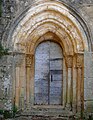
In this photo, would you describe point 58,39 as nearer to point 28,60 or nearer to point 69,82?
point 28,60

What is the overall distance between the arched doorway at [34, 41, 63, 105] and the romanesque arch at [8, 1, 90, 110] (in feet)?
0.53

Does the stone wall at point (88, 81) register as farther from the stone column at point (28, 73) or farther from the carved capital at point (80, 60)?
the stone column at point (28, 73)

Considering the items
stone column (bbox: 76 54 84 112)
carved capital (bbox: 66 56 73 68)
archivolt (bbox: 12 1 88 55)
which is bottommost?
stone column (bbox: 76 54 84 112)

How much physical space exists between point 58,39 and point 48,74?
3.41ft

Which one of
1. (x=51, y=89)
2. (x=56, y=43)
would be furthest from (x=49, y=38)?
(x=51, y=89)

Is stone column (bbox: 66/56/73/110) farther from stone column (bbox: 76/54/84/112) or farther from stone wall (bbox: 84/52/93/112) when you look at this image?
stone wall (bbox: 84/52/93/112)

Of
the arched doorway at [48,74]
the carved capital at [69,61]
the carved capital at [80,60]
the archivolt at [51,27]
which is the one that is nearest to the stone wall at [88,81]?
the carved capital at [80,60]

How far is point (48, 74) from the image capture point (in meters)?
9.05

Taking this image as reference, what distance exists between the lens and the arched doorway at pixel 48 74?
29.6 feet

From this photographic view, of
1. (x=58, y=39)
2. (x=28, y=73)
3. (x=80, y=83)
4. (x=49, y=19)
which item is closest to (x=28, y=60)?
(x=28, y=73)

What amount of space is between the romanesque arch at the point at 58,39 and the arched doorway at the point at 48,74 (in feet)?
0.53

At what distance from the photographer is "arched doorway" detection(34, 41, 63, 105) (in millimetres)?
9008

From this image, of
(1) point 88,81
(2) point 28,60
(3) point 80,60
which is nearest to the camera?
(1) point 88,81

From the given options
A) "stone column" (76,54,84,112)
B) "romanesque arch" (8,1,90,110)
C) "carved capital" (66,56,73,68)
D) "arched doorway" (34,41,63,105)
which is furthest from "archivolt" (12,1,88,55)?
"arched doorway" (34,41,63,105)
